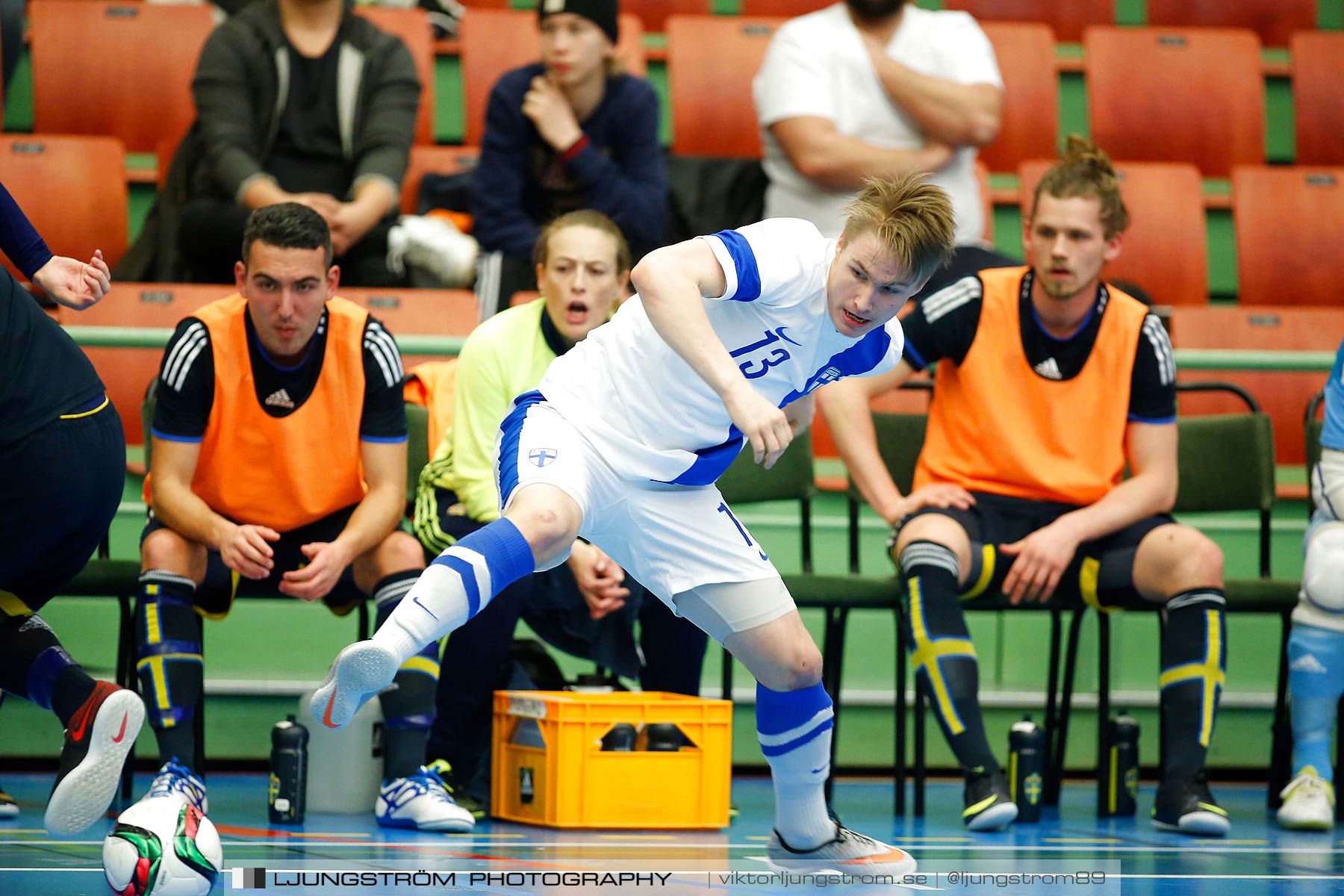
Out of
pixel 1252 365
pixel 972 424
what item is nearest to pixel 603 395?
pixel 972 424

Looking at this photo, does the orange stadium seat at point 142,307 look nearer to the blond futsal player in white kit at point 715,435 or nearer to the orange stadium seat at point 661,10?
the blond futsal player in white kit at point 715,435

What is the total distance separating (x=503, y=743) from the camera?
14.6 feet

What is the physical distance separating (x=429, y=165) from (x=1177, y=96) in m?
3.46

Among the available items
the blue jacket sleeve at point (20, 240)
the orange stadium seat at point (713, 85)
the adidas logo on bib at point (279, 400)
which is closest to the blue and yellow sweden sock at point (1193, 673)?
the adidas logo on bib at point (279, 400)

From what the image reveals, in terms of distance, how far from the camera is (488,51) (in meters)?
7.17

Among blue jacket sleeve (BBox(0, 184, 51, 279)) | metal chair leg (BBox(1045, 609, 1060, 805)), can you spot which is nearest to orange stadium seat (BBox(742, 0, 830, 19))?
metal chair leg (BBox(1045, 609, 1060, 805))

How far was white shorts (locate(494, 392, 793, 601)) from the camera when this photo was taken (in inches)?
131

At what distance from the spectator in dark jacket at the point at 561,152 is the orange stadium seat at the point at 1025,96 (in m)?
2.09

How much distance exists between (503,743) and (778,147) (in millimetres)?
2869

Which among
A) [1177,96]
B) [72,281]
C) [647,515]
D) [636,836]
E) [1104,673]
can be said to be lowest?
[636,836]

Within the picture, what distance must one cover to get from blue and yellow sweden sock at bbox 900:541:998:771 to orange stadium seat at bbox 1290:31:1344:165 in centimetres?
420

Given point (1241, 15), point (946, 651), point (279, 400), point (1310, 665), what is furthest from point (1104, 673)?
point (1241, 15)

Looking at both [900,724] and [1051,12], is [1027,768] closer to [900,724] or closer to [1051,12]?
[900,724]

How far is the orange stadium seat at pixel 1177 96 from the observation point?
7496 millimetres
